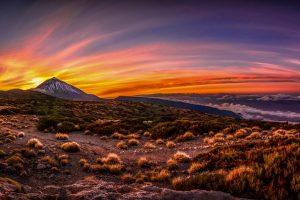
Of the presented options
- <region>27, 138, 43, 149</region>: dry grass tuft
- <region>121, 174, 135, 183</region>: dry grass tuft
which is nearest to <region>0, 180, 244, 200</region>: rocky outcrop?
<region>121, 174, 135, 183</region>: dry grass tuft

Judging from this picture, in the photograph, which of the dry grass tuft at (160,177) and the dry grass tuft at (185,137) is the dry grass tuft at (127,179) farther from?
the dry grass tuft at (185,137)

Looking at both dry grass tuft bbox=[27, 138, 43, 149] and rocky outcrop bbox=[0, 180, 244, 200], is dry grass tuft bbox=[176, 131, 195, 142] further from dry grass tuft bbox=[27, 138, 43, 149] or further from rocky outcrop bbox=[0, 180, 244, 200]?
rocky outcrop bbox=[0, 180, 244, 200]

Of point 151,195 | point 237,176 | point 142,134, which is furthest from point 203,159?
point 142,134

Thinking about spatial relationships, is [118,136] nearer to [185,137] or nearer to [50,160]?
[185,137]

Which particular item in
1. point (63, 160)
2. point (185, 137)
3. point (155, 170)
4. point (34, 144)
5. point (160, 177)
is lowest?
point (185, 137)

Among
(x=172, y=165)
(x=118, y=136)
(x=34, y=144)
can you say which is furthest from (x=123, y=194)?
(x=118, y=136)

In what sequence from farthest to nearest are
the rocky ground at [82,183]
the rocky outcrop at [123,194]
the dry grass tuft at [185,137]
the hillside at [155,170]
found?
1. the dry grass tuft at [185,137]
2. the hillside at [155,170]
3. the rocky ground at [82,183]
4. the rocky outcrop at [123,194]

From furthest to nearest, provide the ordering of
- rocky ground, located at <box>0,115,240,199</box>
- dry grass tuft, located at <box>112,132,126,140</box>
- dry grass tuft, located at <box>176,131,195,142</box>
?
dry grass tuft, located at <box>112,132,126,140</box> → dry grass tuft, located at <box>176,131,195,142</box> → rocky ground, located at <box>0,115,240,199</box>

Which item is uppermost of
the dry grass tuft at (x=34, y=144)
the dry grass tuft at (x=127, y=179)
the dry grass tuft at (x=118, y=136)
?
the dry grass tuft at (x=34, y=144)

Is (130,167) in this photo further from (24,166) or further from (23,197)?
(23,197)

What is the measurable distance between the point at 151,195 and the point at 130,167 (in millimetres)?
8924

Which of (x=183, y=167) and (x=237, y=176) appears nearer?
(x=237, y=176)

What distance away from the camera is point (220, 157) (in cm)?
1552

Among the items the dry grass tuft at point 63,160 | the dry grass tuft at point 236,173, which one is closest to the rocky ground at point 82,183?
the dry grass tuft at point 63,160
